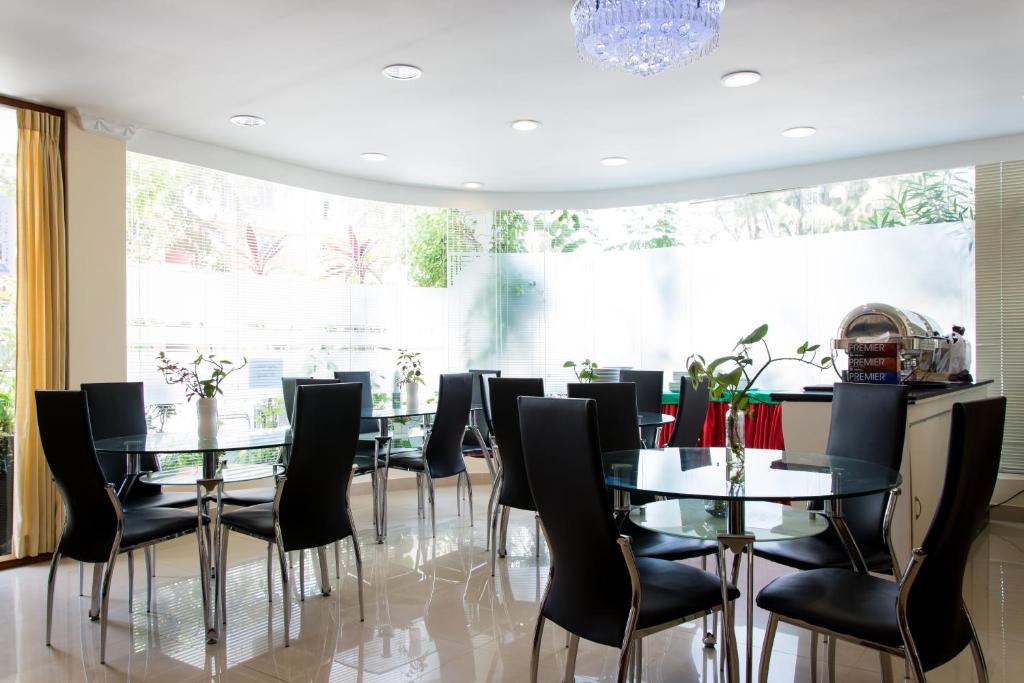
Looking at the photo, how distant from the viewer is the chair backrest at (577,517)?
6.43 feet

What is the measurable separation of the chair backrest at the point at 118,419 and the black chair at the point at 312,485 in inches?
35.2

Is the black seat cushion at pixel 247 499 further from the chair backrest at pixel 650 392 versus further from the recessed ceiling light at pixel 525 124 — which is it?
the recessed ceiling light at pixel 525 124

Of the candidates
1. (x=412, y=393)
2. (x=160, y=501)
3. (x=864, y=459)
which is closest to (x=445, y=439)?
(x=412, y=393)

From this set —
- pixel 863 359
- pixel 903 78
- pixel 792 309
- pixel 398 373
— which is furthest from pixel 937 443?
pixel 398 373

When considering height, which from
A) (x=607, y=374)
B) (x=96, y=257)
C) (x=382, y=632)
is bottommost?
(x=382, y=632)

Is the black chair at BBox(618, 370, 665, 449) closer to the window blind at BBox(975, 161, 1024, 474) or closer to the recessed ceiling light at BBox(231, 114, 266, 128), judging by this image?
the window blind at BBox(975, 161, 1024, 474)

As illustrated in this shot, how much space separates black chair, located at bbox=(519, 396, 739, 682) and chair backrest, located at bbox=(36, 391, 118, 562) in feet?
6.00

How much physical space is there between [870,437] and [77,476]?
3.09 meters

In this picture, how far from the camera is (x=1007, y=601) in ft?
11.6

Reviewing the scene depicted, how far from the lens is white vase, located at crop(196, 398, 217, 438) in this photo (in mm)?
3600

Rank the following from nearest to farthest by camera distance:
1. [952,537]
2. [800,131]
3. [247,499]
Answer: [952,537] → [247,499] → [800,131]

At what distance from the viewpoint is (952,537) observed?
1867 mm

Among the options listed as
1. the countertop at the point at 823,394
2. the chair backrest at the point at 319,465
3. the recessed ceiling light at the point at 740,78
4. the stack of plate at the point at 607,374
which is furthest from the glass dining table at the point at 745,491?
the stack of plate at the point at 607,374

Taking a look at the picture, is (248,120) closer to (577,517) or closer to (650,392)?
(650,392)
